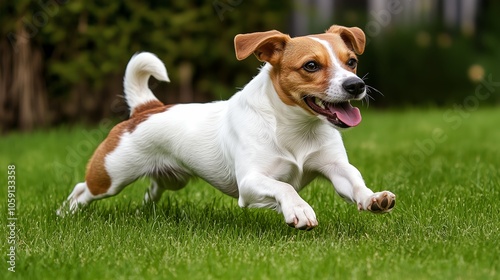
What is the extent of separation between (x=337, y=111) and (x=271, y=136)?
37 centimetres

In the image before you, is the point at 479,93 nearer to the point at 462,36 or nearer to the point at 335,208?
the point at 462,36

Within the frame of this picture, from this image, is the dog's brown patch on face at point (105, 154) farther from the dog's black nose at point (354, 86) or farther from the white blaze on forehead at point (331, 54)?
the dog's black nose at point (354, 86)

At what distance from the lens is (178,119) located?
14.5ft

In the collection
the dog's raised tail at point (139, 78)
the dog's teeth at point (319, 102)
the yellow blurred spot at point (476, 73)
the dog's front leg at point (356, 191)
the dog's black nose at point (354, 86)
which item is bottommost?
the yellow blurred spot at point (476, 73)

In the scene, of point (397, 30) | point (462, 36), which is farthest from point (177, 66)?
point (462, 36)

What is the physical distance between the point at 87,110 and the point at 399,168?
14.7 ft

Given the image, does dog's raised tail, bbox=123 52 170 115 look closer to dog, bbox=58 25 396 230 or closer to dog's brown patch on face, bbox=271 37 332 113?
dog, bbox=58 25 396 230

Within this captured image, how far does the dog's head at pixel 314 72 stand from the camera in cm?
368

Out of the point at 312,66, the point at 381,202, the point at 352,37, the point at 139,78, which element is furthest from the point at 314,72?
the point at 139,78

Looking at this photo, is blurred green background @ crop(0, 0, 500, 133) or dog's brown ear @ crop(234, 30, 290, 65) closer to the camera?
dog's brown ear @ crop(234, 30, 290, 65)

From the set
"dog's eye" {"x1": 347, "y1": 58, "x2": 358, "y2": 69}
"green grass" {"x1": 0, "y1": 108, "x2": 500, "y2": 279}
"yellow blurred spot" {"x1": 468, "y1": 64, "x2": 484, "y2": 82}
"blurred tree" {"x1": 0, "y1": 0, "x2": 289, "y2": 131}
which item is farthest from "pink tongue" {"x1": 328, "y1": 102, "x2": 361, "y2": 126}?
"yellow blurred spot" {"x1": 468, "y1": 64, "x2": 484, "y2": 82}

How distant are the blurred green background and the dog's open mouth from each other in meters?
5.00

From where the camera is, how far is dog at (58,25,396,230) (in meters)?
3.71

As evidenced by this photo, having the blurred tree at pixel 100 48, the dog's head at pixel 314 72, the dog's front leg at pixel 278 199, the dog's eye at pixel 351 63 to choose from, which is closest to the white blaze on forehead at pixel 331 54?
the dog's head at pixel 314 72
